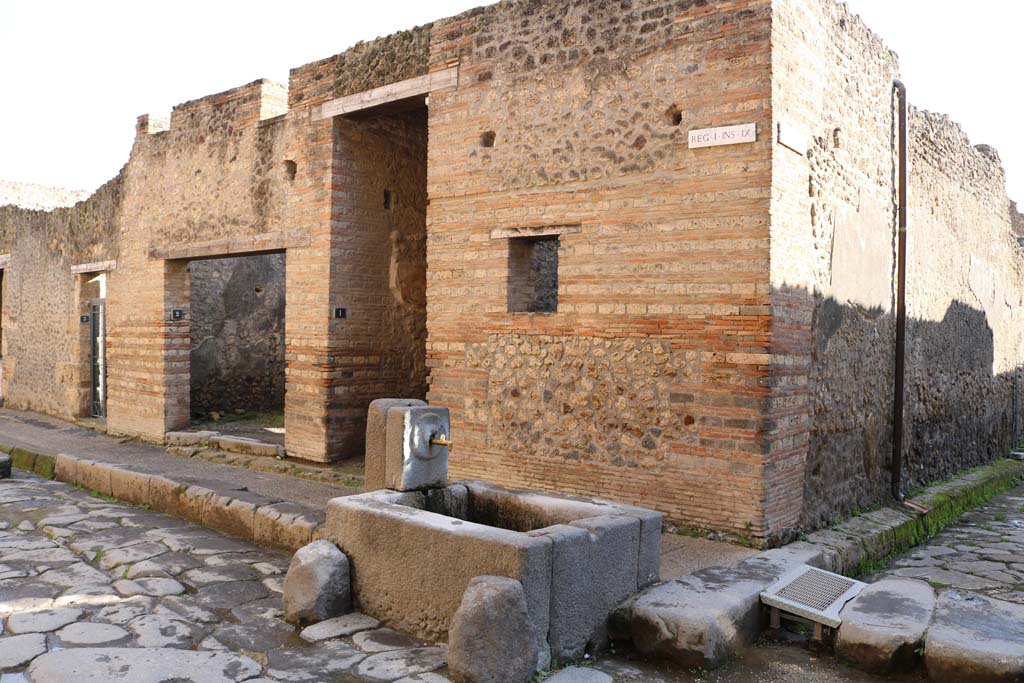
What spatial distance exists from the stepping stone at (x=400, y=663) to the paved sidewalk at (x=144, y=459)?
2.24 m

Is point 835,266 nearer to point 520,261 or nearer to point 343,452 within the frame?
point 520,261

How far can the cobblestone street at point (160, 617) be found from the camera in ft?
10.8

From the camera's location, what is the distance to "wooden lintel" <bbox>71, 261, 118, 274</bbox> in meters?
10.5

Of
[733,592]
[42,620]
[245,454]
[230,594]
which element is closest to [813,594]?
[733,592]

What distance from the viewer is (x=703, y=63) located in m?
5.27

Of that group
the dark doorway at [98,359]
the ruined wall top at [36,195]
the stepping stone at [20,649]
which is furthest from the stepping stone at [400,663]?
the ruined wall top at [36,195]

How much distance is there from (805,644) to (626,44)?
3.96 metres

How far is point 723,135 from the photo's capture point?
5.16 m

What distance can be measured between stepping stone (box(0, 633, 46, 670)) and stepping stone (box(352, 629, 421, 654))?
131 cm

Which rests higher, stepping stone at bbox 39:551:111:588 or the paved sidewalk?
the paved sidewalk

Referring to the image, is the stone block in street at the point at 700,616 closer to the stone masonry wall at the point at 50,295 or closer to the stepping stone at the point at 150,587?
the stepping stone at the point at 150,587

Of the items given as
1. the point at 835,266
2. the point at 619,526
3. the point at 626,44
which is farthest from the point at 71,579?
the point at 835,266

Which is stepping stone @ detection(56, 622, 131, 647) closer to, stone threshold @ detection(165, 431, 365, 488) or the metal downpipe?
stone threshold @ detection(165, 431, 365, 488)

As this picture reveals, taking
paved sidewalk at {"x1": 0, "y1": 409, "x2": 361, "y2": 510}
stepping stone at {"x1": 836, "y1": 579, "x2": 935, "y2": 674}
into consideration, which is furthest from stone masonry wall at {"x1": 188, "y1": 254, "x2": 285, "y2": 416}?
stepping stone at {"x1": 836, "y1": 579, "x2": 935, "y2": 674}
